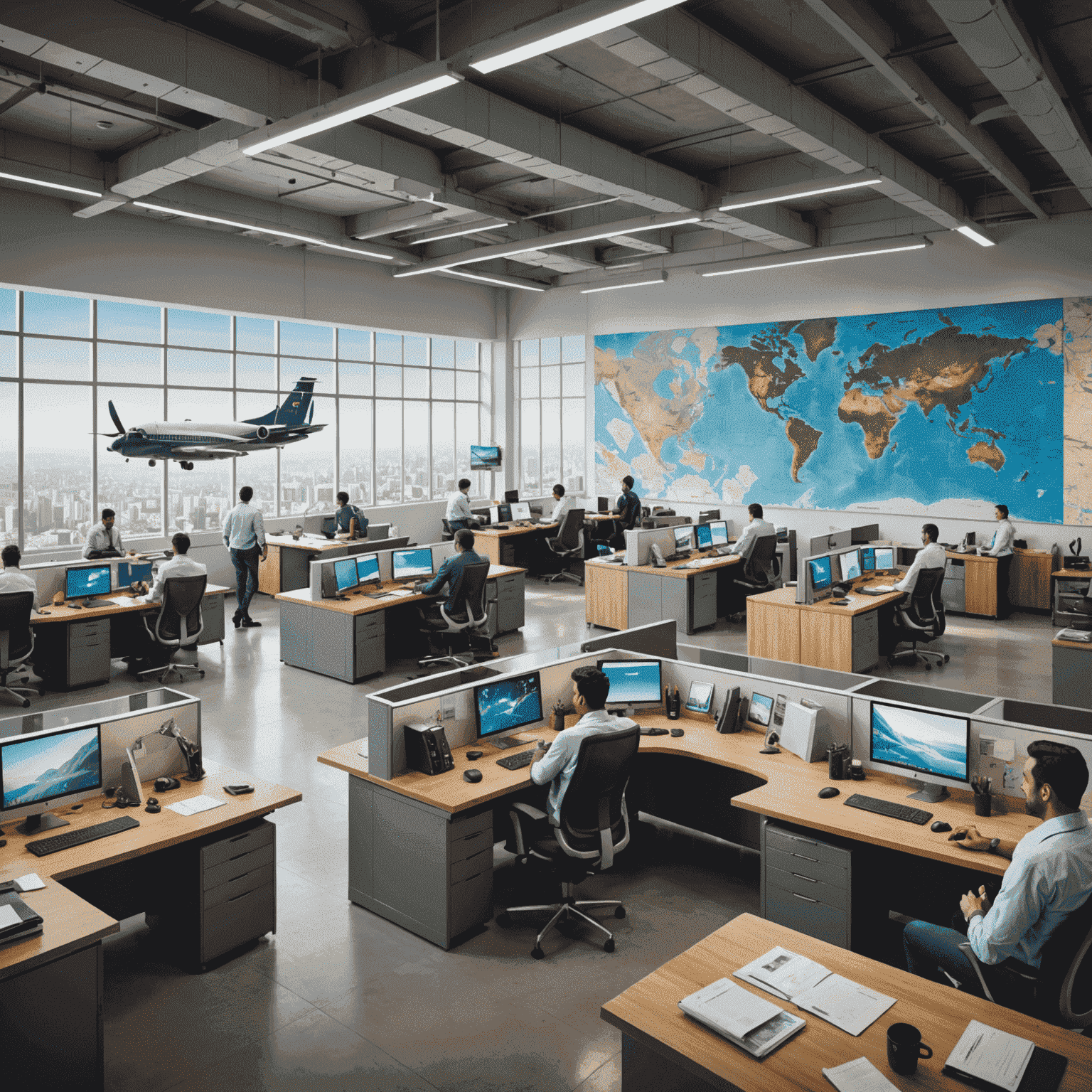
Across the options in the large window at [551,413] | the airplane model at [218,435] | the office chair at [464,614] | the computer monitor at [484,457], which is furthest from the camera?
the large window at [551,413]

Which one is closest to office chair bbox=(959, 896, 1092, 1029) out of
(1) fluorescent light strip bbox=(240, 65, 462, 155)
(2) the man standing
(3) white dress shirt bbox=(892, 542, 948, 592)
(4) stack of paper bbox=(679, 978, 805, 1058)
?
(4) stack of paper bbox=(679, 978, 805, 1058)

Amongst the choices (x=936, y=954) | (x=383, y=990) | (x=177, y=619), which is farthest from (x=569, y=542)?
(x=936, y=954)

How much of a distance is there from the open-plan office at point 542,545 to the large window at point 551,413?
0.10 metres

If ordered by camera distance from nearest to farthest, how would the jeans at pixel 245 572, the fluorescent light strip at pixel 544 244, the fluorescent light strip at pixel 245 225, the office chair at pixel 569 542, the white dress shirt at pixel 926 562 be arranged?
the white dress shirt at pixel 926 562 < the fluorescent light strip at pixel 245 225 < the fluorescent light strip at pixel 544 244 < the jeans at pixel 245 572 < the office chair at pixel 569 542

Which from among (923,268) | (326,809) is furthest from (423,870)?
(923,268)

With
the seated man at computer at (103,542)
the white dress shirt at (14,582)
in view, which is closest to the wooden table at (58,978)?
the white dress shirt at (14,582)

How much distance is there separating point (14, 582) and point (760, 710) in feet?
21.0

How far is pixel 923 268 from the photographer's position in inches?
476

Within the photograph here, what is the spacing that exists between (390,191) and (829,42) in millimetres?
4865

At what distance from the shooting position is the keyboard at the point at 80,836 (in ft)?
→ 11.5

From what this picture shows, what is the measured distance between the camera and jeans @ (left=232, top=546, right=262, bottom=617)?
10539 mm

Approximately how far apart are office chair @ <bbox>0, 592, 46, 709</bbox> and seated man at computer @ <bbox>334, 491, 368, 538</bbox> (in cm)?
532

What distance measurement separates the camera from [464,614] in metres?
8.52

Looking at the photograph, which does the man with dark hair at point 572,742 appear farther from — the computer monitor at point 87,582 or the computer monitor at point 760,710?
the computer monitor at point 87,582
